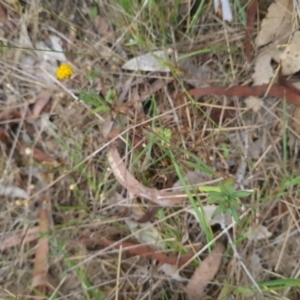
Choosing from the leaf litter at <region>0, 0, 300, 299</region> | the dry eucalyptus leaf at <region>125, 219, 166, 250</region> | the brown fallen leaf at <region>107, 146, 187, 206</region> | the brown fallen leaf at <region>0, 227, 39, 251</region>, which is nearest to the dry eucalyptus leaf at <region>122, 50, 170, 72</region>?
the leaf litter at <region>0, 0, 300, 299</region>

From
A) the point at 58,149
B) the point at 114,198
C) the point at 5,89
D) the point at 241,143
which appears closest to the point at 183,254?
the point at 114,198

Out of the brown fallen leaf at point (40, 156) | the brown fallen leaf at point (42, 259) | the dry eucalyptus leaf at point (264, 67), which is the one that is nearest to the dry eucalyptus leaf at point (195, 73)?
the dry eucalyptus leaf at point (264, 67)

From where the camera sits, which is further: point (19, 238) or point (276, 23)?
point (19, 238)

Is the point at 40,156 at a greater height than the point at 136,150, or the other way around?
the point at 136,150

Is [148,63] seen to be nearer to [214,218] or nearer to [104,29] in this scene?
[104,29]

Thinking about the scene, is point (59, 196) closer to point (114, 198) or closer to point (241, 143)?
point (114, 198)

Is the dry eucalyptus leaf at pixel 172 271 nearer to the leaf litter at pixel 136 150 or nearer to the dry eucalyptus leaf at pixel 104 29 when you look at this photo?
the leaf litter at pixel 136 150

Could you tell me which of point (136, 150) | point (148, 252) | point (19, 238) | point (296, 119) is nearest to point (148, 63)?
point (136, 150)
